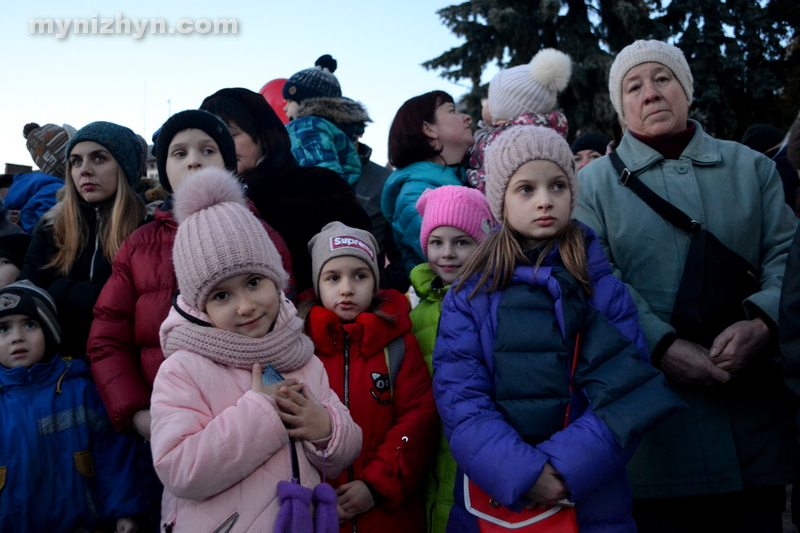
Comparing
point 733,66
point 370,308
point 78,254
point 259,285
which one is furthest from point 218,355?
point 733,66

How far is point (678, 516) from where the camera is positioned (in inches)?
101

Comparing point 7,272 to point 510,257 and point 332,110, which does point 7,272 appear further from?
point 510,257

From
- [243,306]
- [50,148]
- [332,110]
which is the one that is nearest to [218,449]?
[243,306]

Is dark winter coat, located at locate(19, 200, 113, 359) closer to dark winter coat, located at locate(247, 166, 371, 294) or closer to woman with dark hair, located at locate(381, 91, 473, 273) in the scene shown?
dark winter coat, located at locate(247, 166, 371, 294)

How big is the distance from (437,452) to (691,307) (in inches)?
48.8

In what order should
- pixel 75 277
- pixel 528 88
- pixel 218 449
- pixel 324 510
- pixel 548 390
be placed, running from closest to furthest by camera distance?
pixel 218 449, pixel 324 510, pixel 548 390, pixel 75 277, pixel 528 88

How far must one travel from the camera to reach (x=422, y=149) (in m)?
3.86

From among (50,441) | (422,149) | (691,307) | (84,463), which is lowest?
(84,463)

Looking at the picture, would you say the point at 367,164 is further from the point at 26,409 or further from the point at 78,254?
the point at 26,409

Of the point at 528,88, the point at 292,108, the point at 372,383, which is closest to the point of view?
the point at 372,383

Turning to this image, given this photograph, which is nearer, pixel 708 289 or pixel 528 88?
pixel 708 289

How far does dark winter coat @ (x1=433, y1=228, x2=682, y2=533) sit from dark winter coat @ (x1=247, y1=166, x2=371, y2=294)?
106 centimetres

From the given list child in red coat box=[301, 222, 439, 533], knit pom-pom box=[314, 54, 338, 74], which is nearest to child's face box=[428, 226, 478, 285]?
child in red coat box=[301, 222, 439, 533]

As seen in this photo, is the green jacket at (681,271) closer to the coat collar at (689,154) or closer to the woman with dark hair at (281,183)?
the coat collar at (689,154)
